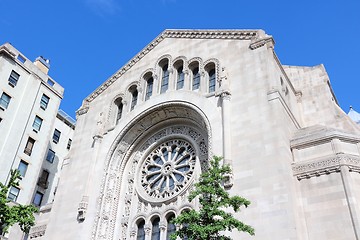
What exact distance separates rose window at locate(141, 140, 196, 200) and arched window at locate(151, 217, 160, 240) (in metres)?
1.32

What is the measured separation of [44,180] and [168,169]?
71.5ft

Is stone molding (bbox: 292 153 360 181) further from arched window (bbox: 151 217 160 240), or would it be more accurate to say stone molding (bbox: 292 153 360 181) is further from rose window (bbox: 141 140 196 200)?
arched window (bbox: 151 217 160 240)

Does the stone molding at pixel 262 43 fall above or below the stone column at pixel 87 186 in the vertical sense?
above

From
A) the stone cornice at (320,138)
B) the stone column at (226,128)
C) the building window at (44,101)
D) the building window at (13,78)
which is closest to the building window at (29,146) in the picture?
the building window at (44,101)

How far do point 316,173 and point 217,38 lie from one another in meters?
11.7

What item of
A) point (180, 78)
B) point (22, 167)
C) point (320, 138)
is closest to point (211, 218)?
point (320, 138)

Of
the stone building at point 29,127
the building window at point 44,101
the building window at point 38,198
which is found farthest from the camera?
the building window at point 44,101

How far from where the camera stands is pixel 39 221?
2719 centimetres

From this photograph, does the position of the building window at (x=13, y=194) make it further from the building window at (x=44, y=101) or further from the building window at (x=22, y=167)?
the building window at (x=44, y=101)

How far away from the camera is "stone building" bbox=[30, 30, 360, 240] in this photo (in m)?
18.5

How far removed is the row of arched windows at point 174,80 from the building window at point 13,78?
15.3m

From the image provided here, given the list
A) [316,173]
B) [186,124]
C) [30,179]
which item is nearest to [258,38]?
[186,124]

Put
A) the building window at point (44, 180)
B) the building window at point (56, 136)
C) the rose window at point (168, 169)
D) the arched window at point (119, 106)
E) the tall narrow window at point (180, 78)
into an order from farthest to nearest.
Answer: the building window at point (56, 136)
the building window at point (44, 180)
the arched window at point (119, 106)
the tall narrow window at point (180, 78)
the rose window at point (168, 169)

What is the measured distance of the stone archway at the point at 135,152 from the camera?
79.1 ft
